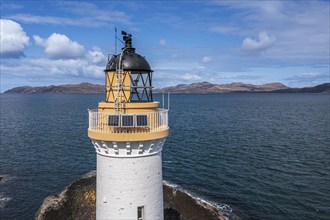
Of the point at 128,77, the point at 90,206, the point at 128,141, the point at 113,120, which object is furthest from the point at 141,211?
the point at 90,206

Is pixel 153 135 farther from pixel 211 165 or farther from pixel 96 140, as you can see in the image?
pixel 211 165

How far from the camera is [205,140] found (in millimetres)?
48906

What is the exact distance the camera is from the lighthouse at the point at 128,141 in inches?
376

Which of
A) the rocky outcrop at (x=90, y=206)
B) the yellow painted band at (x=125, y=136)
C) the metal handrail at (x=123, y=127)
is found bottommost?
the rocky outcrop at (x=90, y=206)

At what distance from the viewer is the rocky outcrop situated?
23188 mm

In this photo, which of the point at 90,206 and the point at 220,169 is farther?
the point at 220,169

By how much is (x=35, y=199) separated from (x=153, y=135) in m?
22.5

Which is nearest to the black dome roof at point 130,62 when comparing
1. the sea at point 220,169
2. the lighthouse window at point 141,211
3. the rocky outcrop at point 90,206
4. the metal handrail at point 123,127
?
the metal handrail at point 123,127

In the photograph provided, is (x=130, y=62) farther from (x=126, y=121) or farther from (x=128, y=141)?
(x=128, y=141)

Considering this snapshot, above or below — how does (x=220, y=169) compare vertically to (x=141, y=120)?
below

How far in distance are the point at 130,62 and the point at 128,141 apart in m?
2.46

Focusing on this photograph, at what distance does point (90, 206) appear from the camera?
24609 mm

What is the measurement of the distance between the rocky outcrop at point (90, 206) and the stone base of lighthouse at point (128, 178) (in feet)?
43.7

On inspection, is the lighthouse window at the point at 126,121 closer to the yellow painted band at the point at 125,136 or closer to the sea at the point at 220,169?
the yellow painted band at the point at 125,136
